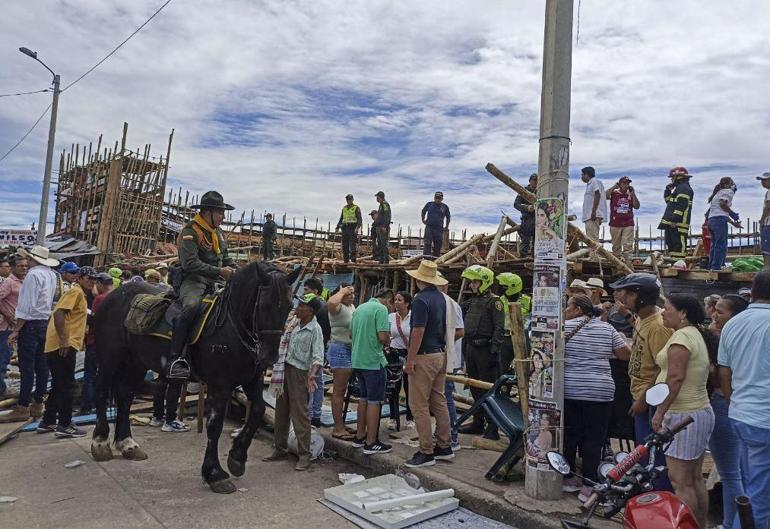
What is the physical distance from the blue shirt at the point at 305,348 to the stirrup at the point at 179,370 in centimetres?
113

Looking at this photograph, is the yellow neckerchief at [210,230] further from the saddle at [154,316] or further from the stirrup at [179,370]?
the stirrup at [179,370]

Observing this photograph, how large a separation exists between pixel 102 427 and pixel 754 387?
21.1 ft

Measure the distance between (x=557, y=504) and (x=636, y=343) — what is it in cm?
155

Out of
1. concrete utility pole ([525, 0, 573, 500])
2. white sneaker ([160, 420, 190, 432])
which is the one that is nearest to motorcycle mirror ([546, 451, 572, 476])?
concrete utility pole ([525, 0, 573, 500])

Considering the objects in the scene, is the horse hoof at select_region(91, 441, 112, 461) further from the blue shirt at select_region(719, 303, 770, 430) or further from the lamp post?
the lamp post

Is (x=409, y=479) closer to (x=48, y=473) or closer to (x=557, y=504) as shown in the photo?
(x=557, y=504)

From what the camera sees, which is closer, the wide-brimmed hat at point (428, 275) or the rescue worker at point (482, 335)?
the wide-brimmed hat at point (428, 275)

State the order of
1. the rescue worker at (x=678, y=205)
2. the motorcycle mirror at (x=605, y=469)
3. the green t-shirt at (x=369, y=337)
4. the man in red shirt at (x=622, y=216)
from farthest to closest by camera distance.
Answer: the man in red shirt at (x=622, y=216) → the rescue worker at (x=678, y=205) → the green t-shirt at (x=369, y=337) → the motorcycle mirror at (x=605, y=469)

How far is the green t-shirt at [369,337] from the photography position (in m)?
6.32

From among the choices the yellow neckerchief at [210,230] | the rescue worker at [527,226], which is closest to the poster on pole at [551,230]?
the yellow neckerchief at [210,230]

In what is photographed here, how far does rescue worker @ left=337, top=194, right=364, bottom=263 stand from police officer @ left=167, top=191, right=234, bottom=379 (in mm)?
10290

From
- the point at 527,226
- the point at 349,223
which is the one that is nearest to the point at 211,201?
the point at 527,226

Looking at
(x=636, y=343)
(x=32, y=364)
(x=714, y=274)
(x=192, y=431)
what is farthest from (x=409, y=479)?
(x=714, y=274)

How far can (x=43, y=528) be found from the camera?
14.5 feet
